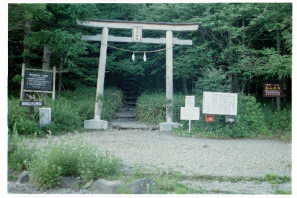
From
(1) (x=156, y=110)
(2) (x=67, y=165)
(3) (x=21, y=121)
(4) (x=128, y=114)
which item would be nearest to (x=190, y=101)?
(1) (x=156, y=110)

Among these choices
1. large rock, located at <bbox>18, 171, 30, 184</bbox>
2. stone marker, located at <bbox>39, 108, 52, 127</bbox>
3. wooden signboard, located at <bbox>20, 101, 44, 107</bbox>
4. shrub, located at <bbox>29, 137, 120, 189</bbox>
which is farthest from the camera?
stone marker, located at <bbox>39, 108, 52, 127</bbox>

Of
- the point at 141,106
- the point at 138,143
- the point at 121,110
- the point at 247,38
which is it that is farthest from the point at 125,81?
the point at 138,143

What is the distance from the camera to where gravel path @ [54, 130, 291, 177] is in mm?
5938

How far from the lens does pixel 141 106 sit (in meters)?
13.1

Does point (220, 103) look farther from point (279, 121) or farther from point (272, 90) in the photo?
point (272, 90)

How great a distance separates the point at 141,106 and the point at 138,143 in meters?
4.61

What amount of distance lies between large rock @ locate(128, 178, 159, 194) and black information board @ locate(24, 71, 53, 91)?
6760 millimetres

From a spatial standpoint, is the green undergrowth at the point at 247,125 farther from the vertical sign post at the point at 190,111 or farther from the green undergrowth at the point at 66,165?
the green undergrowth at the point at 66,165

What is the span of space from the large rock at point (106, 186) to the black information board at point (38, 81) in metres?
6.39

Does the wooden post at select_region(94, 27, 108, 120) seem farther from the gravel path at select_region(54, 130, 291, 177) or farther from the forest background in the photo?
the gravel path at select_region(54, 130, 291, 177)

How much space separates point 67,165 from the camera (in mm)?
5156

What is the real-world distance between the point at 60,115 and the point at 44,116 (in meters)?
0.59

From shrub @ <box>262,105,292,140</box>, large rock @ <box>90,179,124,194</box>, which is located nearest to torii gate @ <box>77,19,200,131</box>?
shrub @ <box>262,105,292,140</box>
